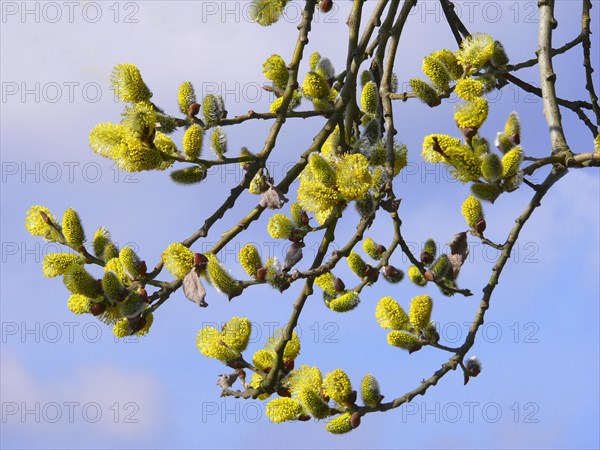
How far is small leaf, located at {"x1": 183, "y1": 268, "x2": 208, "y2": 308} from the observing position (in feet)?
7.92

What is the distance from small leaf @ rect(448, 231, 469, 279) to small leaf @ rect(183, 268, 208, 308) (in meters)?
0.73

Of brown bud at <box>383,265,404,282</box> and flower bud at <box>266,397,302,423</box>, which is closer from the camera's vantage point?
flower bud at <box>266,397,302,423</box>

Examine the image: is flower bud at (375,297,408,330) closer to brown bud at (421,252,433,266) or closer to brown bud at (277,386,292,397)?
brown bud at (421,252,433,266)

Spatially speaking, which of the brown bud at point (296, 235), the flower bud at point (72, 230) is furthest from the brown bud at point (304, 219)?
the flower bud at point (72, 230)

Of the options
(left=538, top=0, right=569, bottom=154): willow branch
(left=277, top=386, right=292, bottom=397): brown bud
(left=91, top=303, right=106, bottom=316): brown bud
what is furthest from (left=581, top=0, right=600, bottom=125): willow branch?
(left=91, top=303, right=106, bottom=316): brown bud

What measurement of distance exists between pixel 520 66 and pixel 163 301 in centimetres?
140

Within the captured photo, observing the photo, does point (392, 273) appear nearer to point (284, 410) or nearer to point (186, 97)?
point (284, 410)

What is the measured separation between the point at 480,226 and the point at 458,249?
3.7 inches

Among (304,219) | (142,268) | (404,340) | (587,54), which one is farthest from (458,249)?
(587,54)

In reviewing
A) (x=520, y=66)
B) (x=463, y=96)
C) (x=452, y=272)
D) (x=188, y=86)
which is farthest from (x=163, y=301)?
(x=520, y=66)

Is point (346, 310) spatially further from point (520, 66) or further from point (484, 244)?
point (520, 66)

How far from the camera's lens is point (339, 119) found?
8.77 feet

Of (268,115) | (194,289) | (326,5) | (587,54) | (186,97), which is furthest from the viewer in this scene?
(587,54)

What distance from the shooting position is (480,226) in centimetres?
275
